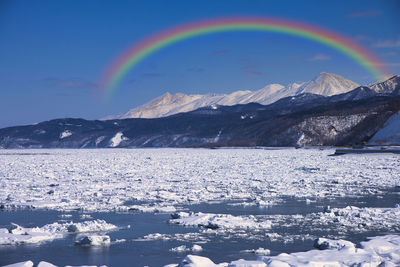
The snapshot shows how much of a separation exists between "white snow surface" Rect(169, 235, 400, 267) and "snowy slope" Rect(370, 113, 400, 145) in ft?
240

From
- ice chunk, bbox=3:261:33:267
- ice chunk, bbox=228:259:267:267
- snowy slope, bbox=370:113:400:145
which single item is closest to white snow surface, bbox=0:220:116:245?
ice chunk, bbox=3:261:33:267

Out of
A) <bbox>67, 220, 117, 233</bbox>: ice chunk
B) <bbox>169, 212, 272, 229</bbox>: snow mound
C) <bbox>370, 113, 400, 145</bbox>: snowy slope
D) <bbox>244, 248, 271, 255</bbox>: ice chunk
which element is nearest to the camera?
<bbox>244, 248, 271, 255</bbox>: ice chunk

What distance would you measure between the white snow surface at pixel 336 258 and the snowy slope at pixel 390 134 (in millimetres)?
73081

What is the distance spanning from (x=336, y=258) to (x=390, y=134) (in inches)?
3074

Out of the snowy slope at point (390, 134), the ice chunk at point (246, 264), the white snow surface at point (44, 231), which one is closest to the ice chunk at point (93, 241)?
the white snow surface at point (44, 231)

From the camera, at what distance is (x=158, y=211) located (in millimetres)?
15883

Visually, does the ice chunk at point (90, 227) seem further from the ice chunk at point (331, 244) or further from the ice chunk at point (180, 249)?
the ice chunk at point (331, 244)

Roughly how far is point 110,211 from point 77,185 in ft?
27.7

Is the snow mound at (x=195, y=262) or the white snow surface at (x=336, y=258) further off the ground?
the snow mound at (x=195, y=262)

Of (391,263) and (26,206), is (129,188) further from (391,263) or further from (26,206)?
(391,263)

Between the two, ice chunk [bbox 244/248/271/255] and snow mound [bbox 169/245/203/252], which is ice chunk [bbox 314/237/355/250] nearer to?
ice chunk [bbox 244/248/271/255]

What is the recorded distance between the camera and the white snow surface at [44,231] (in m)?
11.3

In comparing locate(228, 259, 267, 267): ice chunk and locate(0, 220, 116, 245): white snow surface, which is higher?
locate(0, 220, 116, 245): white snow surface

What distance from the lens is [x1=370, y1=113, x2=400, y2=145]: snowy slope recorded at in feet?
261
